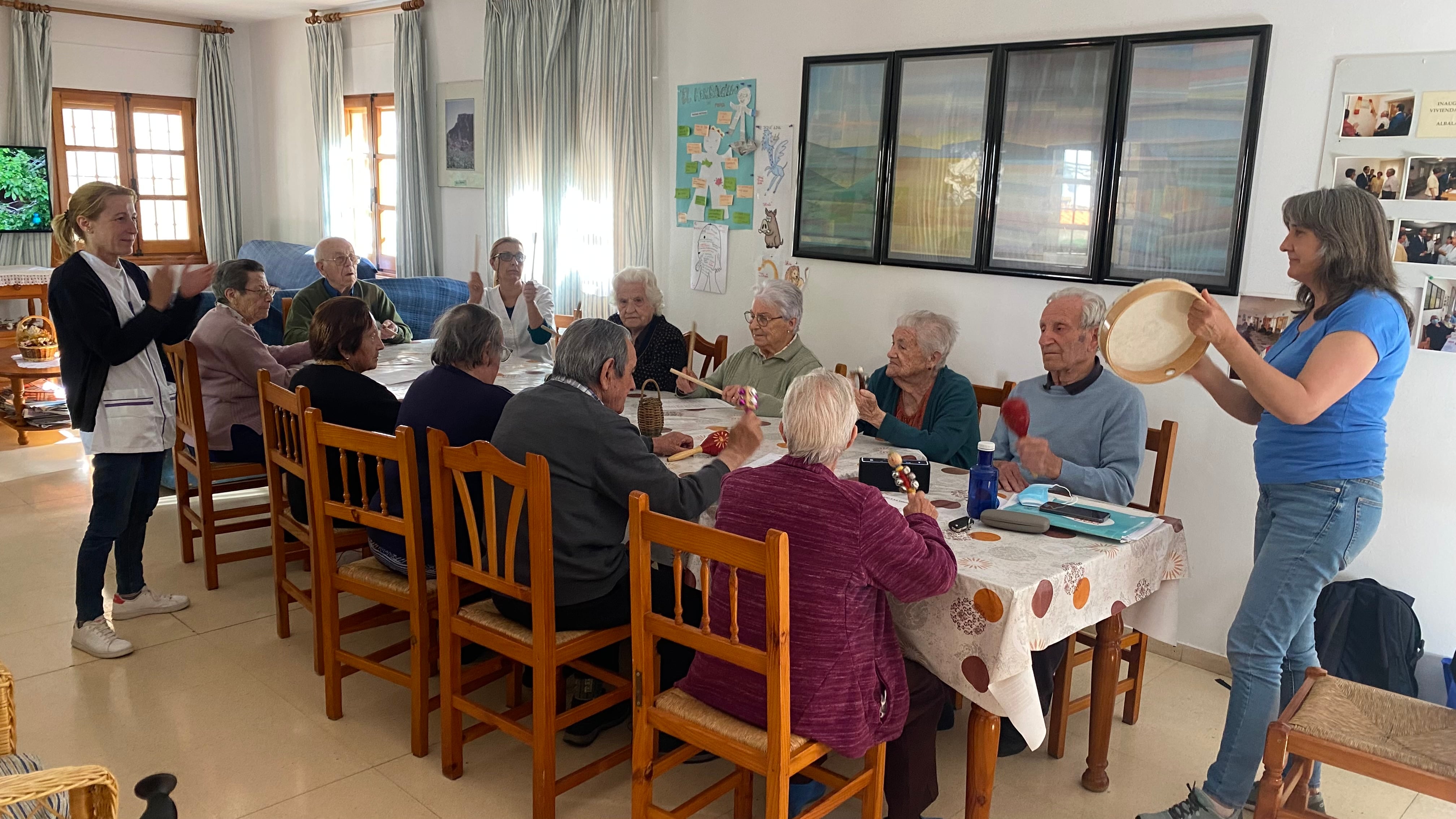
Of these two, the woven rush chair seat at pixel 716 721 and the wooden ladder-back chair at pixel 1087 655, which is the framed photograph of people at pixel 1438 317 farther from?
the woven rush chair seat at pixel 716 721

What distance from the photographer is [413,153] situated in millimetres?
6395

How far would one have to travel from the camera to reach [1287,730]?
177cm

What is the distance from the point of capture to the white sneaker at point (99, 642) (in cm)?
298

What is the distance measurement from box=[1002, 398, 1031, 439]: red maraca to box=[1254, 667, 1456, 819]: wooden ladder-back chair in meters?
0.84

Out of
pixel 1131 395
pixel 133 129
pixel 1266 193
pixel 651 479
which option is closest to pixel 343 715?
pixel 651 479

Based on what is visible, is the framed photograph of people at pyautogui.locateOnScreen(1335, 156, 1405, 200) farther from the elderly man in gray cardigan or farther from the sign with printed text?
the elderly man in gray cardigan

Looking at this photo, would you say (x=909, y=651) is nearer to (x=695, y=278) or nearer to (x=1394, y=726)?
(x=1394, y=726)

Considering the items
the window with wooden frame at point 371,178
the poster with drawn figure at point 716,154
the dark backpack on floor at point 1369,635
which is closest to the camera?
the dark backpack on floor at point 1369,635

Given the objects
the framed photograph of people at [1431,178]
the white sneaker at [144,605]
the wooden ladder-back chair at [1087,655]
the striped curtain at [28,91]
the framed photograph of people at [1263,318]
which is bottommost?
the white sneaker at [144,605]

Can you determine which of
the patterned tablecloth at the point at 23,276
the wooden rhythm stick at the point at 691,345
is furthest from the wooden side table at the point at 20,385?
the wooden rhythm stick at the point at 691,345

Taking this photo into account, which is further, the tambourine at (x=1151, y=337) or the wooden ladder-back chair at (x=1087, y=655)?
the wooden ladder-back chair at (x=1087, y=655)

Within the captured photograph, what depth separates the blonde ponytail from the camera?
2.80 meters

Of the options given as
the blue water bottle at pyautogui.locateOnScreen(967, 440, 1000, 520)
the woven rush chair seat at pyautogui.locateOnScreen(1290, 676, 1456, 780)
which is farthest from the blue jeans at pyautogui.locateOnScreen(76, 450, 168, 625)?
the woven rush chair seat at pyautogui.locateOnScreen(1290, 676, 1456, 780)

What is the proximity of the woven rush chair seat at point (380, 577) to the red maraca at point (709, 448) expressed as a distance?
71 cm
